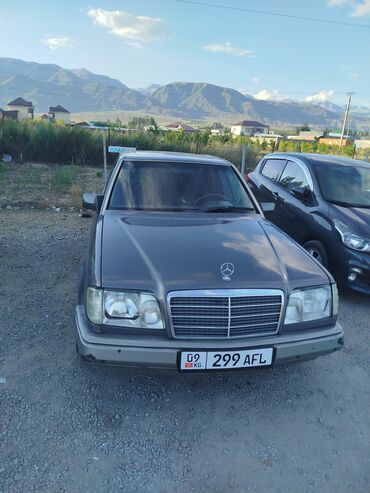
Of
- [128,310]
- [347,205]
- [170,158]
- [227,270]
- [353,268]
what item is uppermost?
[170,158]

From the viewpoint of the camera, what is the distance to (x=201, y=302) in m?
2.22

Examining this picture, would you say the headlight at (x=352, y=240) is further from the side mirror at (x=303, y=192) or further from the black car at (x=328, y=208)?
the side mirror at (x=303, y=192)

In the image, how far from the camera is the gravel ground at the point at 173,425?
2.01 metres

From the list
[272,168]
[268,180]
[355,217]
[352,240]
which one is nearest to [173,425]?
[352,240]

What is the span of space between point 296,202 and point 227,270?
3.17m

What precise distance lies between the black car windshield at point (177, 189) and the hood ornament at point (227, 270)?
3.81 ft

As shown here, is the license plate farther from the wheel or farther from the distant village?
the distant village

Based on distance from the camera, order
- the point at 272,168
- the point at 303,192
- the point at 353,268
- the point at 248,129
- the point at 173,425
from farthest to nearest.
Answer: the point at 248,129, the point at 272,168, the point at 303,192, the point at 353,268, the point at 173,425

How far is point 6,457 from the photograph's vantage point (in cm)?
204

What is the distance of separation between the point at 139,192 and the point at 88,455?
2.24m

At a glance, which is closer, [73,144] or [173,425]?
[173,425]

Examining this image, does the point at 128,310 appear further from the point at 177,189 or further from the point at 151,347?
the point at 177,189

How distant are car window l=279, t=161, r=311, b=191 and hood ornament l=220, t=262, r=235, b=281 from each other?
3101mm

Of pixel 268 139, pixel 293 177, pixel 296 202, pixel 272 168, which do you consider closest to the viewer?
pixel 296 202
